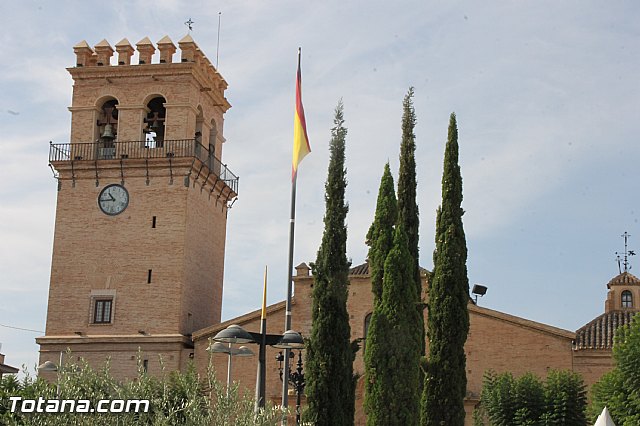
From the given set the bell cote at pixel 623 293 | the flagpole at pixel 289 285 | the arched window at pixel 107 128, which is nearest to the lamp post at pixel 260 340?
the flagpole at pixel 289 285

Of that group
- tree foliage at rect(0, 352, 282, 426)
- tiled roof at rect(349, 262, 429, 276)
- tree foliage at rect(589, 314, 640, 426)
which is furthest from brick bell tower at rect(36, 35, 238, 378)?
tree foliage at rect(0, 352, 282, 426)

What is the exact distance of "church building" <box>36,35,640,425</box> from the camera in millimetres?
33656

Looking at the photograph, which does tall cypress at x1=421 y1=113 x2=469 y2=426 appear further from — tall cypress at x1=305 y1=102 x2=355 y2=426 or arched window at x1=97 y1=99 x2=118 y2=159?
arched window at x1=97 y1=99 x2=118 y2=159

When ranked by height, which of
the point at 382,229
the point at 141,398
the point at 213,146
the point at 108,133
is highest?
the point at 213,146

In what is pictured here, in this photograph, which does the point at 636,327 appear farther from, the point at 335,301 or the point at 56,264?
the point at 56,264

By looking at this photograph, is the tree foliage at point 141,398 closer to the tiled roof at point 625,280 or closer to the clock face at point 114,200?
the clock face at point 114,200

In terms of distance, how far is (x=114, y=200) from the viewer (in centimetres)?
3556

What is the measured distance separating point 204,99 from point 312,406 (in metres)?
17.3

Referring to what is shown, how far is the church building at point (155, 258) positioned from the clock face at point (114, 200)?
0.05 meters

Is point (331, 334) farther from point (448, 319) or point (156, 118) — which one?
point (156, 118)

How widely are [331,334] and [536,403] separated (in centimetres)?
765

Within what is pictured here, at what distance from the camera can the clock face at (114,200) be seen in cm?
3550

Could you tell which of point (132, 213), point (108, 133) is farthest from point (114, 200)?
point (108, 133)

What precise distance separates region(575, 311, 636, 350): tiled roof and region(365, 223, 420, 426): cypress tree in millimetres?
11774
